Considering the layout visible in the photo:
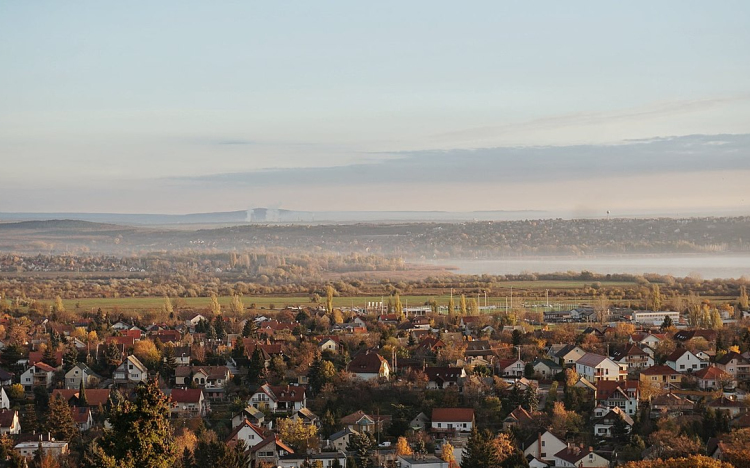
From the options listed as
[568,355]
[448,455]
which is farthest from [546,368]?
[448,455]

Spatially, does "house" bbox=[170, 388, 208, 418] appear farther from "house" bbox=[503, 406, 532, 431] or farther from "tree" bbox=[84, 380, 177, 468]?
"tree" bbox=[84, 380, 177, 468]

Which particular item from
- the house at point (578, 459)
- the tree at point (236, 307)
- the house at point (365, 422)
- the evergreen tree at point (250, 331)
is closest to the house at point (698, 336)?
the house at point (578, 459)

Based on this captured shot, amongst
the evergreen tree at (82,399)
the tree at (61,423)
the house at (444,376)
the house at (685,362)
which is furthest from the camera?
the house at (685,362)

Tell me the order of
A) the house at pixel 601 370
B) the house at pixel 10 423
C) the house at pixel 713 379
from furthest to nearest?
the house at pixel 601 370, the house at pixel 713 379, the house at pixel 10 423

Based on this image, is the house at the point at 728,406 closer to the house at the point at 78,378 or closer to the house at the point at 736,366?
the house at the point at 736,366

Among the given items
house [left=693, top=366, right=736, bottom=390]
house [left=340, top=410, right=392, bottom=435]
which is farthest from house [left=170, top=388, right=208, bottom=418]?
house [left=693, top=366, right=736, bottom=390]

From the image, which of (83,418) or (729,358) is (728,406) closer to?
(729,358)

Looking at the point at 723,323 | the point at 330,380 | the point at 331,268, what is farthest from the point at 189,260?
the point at 330,380

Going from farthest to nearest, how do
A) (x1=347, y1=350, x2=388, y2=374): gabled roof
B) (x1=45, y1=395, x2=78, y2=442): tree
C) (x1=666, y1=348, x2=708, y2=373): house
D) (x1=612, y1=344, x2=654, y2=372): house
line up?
1. (x1=612, y1=344, x2=654, y2=372): house
2. (x1=666, y1=348, x2=708, y2=373): house
3. (x1=347, y1=350, x2=388, y2=374): gabled roof
4. (x1=45, y1=395, x2=78, y2=442): tree
